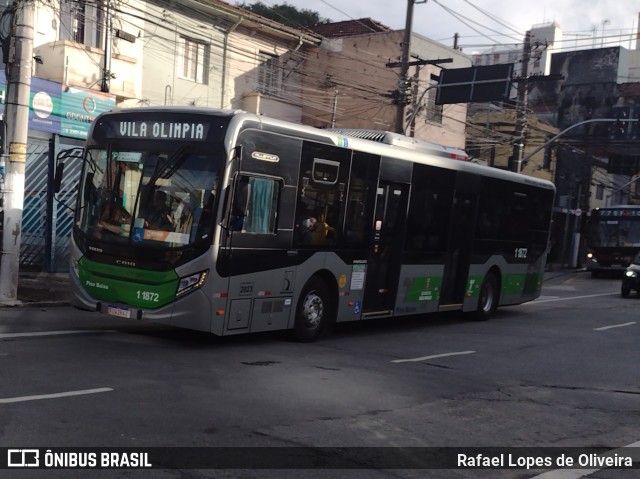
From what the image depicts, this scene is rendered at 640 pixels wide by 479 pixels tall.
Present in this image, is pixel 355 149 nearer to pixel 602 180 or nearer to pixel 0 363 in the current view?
pixel 0 363

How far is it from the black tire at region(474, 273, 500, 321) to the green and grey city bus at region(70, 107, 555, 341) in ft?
12.4

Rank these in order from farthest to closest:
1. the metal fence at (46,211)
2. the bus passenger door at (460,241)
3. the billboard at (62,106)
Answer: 1. the billboard at (62,106)
2. the metal fence at (46,211)
3. the bus passenger door at (460,241)

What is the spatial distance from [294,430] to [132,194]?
4.75 m

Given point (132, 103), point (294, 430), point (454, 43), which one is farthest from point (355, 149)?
point (454, 43)

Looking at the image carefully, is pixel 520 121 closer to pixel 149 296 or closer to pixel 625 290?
pixel 625 290

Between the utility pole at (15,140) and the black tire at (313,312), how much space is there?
523cm

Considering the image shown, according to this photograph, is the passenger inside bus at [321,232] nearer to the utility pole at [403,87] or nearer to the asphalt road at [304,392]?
the asphalt road at [304,392]

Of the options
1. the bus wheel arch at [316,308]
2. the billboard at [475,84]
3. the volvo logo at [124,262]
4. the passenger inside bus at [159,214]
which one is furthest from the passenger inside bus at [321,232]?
the billboard at [475,84]

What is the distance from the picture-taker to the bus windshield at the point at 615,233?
1373 inches

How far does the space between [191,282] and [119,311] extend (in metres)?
1.15

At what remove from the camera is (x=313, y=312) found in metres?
11.2

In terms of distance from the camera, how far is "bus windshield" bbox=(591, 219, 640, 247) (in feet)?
114

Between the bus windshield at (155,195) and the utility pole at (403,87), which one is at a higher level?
the utility pole at (403,87)

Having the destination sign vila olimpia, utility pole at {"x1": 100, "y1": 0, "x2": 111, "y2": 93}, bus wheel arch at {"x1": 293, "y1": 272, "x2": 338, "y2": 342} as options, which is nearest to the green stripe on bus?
bus wheel arch at {"x1": 293, "y1": 272, "x2": 338, "y2": 342}
